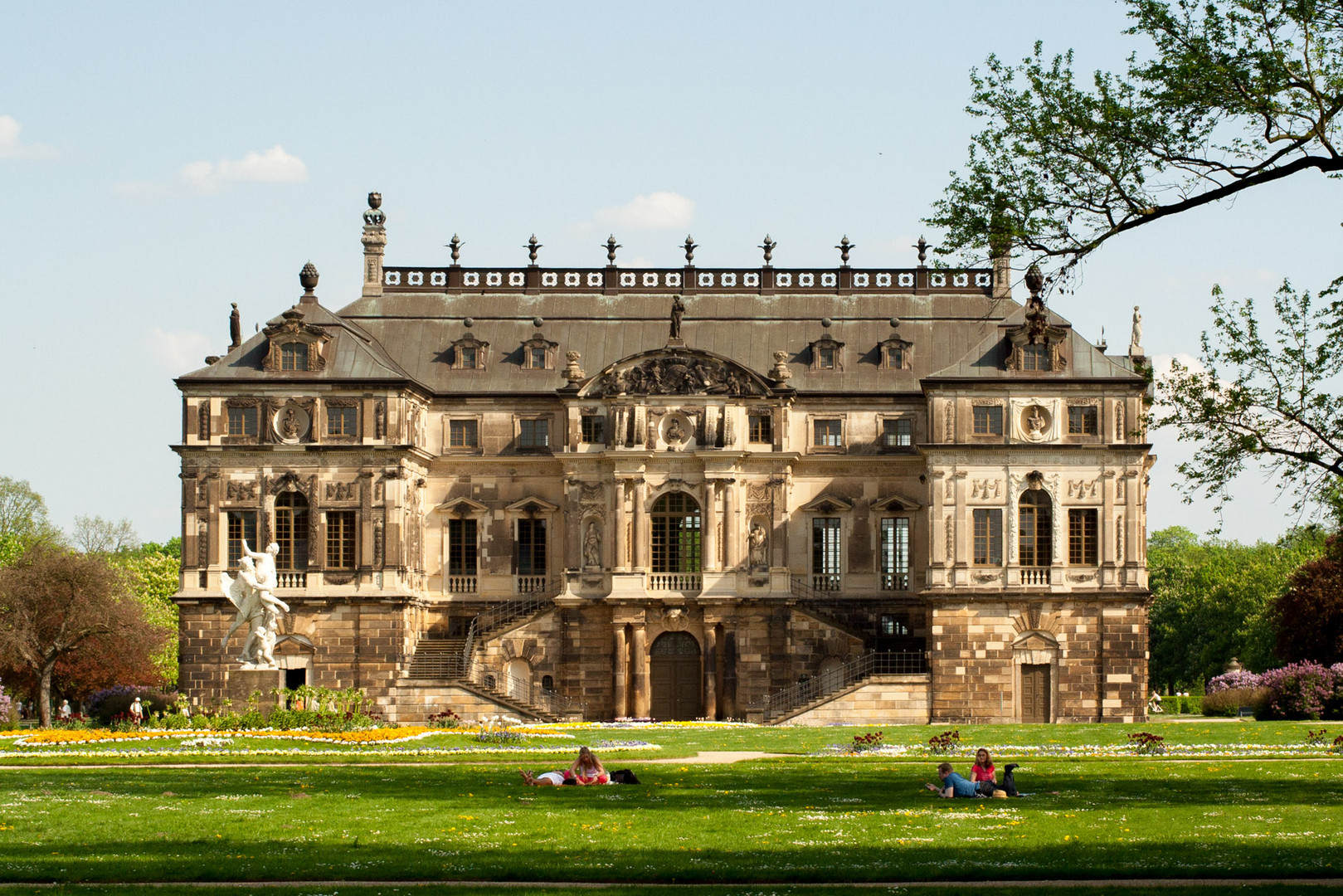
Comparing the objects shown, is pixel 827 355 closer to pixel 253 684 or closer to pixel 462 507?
pixel 462 507

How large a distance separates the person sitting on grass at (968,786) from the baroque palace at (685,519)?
30.5 metres

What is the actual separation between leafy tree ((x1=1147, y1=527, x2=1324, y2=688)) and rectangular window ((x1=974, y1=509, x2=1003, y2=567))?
2784 cm

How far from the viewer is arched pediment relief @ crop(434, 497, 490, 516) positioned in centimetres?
6781

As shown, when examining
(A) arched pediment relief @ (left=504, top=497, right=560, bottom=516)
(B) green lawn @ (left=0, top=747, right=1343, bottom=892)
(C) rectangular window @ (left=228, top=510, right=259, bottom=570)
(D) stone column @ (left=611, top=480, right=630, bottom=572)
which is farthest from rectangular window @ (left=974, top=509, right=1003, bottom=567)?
(B) green lawn @ (left=0, top=747, right=1343, bottom=892)

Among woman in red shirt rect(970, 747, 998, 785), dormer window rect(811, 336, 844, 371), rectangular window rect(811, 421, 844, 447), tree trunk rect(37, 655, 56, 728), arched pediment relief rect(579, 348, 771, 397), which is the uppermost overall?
dormer window rect(811, 336, 844, 371)

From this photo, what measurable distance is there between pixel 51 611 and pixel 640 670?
92.1 feet

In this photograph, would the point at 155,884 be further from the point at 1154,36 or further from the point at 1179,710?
the point at 1179,710

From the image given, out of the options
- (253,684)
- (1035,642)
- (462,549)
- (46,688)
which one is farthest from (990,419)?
(46,688)

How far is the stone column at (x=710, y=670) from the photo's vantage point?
6469 centimetres

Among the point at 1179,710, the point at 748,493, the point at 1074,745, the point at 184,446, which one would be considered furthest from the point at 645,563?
the point at 1179,710

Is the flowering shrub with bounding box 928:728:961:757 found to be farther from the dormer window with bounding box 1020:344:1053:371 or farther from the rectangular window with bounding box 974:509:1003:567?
the dormer window with bounding box 1020:344:1053:371

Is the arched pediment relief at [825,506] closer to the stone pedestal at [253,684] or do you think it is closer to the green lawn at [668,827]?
the stone pedestal at [253,684]

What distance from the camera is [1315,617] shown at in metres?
71.1

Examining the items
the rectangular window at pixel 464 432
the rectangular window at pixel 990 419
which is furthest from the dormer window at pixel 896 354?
the rectangular window at pixel 464 432
